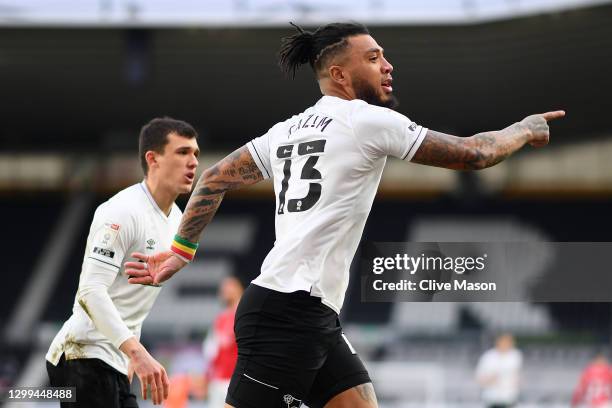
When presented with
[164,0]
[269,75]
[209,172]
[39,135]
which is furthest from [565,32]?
[209,172]

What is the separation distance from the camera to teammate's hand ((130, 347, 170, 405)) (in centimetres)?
435

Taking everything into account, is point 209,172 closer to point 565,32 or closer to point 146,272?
point 146,272

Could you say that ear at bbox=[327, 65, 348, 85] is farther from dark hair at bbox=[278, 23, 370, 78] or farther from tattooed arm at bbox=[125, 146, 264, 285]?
tattooed arm at bbox=[125, 146, 264, 285]

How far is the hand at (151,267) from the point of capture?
406 centimetres

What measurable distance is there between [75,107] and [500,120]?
9.63 meters

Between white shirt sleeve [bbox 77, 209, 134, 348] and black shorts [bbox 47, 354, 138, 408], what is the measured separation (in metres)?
→ 0.36

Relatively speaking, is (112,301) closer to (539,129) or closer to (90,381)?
(90,381)

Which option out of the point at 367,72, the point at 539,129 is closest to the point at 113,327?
the point at 367,72

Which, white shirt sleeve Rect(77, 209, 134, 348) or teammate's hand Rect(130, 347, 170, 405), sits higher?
white shirt sleeve Rect(77, 209, 134, 348)

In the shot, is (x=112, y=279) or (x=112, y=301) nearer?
(x=112, y=279)

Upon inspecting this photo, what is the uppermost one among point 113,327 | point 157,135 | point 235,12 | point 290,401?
point 235,12

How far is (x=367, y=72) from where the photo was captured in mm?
3900

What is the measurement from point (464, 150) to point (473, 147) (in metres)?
0.04

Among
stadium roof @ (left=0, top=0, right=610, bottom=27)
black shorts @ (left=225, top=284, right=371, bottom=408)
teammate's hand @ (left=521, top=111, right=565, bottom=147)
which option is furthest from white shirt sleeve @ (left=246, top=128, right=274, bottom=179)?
stadium roof @ (left=0, top=0, right=610, bottom=27)
